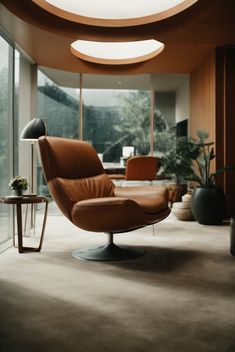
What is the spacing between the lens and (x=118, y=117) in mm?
6676

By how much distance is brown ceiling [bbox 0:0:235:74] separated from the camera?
12.2 ft

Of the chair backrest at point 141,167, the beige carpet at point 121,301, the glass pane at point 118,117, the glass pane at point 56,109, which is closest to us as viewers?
the beige carpet at point 121,301

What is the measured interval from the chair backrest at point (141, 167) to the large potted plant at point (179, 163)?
0.27 meters

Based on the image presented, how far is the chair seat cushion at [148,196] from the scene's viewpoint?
9.41 ft

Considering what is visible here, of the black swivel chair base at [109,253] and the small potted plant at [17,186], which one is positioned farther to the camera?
the small potted plant at [17,186]

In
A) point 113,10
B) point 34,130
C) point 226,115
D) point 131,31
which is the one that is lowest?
point 34,130

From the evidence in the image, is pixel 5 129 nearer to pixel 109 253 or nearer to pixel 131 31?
pixel 131 31

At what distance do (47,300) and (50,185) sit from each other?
1019mm

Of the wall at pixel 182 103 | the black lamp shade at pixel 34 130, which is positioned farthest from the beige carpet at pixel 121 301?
the wall at pixel 182 103

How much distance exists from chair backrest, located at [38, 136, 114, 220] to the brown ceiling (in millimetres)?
1449

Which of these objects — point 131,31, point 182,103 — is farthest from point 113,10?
point 182,103

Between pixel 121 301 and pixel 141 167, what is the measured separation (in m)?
3.52

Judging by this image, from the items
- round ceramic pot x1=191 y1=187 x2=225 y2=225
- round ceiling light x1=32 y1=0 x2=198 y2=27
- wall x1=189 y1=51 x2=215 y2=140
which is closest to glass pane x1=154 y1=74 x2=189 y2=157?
wall x1=189 y1=51 x2=215 y2=140

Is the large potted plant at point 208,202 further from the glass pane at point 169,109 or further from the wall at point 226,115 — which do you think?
the glass pane at point 169,109
